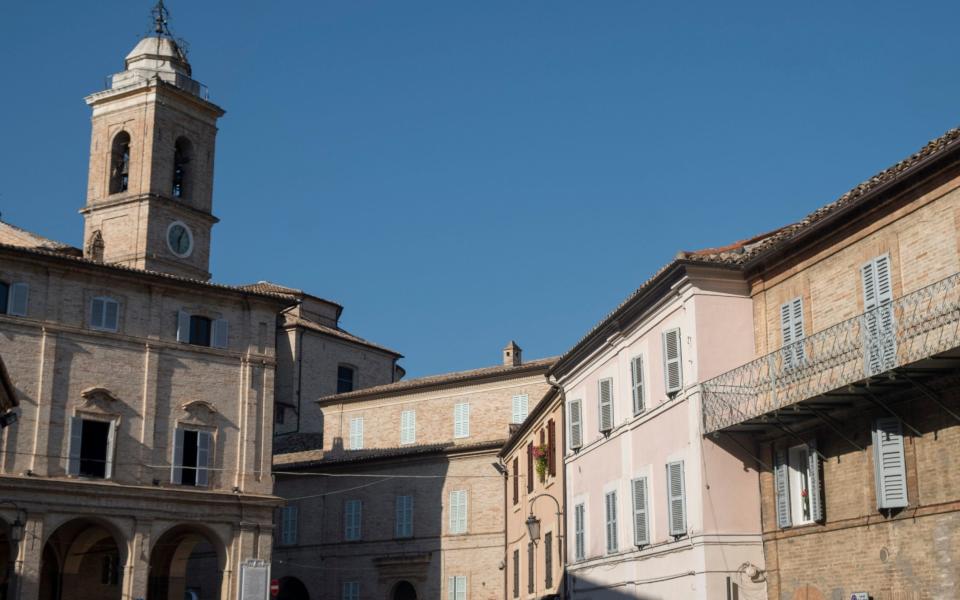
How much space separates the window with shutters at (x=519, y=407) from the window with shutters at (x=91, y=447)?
63.3ft

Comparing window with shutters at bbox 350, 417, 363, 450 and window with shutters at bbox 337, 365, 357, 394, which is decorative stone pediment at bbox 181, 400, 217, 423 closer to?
window with shutters at bbox 350, 417, 363, 450

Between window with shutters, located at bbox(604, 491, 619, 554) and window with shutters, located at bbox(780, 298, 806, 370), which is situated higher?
window with shutters, located at bbox(780, 298, 806, 370)

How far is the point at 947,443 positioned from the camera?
17.5m

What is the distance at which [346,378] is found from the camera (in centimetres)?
6378

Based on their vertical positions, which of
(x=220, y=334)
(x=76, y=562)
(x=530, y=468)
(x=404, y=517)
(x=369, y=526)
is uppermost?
(x=220, y=334)

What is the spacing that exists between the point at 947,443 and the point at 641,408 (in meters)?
9.64

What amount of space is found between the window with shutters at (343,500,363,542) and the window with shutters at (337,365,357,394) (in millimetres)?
9642

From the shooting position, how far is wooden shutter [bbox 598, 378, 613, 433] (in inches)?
1145

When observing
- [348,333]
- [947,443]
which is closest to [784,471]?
[947,443]

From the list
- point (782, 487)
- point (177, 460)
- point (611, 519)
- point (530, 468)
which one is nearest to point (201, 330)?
point (177, 460)

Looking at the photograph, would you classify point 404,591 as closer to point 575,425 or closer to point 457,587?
point 457,587

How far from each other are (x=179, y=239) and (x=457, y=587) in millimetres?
18288

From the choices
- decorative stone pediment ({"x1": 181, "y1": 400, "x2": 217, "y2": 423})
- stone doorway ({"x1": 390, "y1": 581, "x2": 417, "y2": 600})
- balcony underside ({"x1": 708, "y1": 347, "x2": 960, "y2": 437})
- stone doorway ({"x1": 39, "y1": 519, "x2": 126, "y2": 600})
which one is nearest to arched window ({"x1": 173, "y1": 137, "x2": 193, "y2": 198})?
decorative stone pediment ({"x1": 181, "y1": 400, "x2": 217, "y2": 423})

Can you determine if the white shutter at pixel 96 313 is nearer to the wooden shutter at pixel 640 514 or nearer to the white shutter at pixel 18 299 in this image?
the white shutter at pixel 18 299
